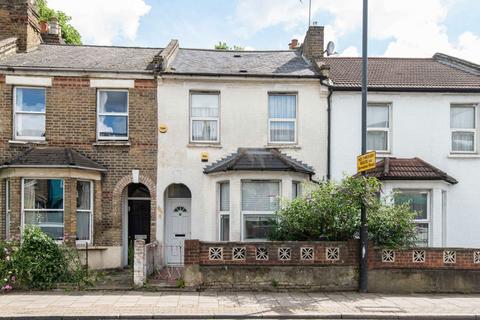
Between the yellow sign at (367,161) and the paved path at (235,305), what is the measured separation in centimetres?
295

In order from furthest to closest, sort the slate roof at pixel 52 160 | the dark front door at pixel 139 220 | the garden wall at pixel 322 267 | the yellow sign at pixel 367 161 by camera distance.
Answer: the dark front door at pixel 139 220
the slate roof at pixel 52 160
the garden wall at pixel 322 267
the yellow sign at pixel 367 161

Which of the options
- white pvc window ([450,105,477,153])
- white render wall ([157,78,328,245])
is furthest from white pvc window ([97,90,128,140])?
white pvc window ([450,105,477,153])

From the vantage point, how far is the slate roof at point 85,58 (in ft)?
48.6

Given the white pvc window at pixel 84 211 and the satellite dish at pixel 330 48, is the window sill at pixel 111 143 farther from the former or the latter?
the satellite dish at pixel 330 48

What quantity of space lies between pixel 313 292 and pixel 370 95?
7164 mm

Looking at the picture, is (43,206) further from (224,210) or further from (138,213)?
(224,210)

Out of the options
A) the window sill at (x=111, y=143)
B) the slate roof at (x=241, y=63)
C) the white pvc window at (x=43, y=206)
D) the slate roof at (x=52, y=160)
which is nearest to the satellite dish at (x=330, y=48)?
the slate roof at (x=241, y=63)

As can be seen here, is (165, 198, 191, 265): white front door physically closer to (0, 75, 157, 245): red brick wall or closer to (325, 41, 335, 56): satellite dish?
(0, 75, 157, 245): red brick wall

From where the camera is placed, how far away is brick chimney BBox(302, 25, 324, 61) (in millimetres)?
16531

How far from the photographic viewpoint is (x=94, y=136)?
14.5 m

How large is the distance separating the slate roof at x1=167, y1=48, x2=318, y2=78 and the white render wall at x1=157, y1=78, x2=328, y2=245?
41 cm

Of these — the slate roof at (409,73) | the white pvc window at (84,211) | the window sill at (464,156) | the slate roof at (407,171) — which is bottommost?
the white pvc window at (84,211)

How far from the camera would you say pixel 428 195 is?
14.3 metres

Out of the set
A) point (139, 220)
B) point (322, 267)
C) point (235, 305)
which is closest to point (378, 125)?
point (322, 267)
